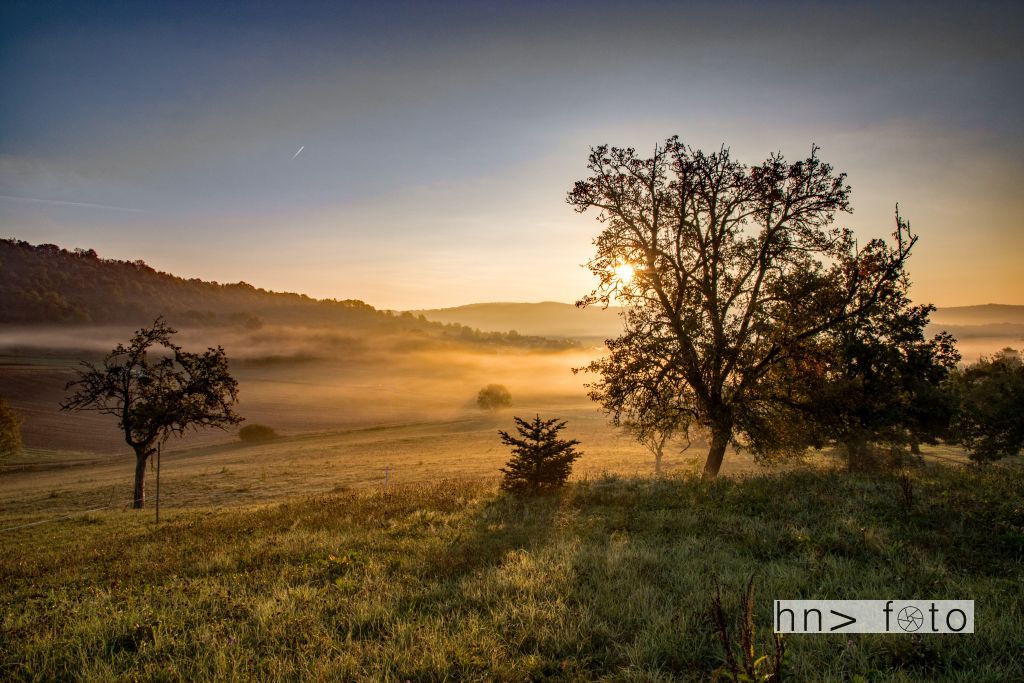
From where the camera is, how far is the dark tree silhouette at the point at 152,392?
2567 cm

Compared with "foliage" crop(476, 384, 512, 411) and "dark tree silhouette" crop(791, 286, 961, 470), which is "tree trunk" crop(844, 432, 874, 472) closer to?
"dark tree silhouette" crop(791, 286, 961, 470)

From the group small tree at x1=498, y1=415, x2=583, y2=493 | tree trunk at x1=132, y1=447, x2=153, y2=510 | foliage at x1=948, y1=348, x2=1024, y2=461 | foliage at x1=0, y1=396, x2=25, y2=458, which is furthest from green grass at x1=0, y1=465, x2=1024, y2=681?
foliage at x1=0, y1=396, x2=25, y2=458

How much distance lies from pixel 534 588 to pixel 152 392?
28917 mm

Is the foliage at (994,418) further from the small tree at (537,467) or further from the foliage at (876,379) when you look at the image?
the small tree at (537,467)

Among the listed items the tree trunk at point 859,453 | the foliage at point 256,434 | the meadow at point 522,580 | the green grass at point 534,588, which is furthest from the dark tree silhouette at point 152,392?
the foliage at point 256,434

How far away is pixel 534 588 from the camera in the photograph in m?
5.85

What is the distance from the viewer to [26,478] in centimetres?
4644

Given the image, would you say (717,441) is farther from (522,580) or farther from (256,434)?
(256,434)

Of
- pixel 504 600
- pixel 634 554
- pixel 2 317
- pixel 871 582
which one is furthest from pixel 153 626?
pixel 2 317

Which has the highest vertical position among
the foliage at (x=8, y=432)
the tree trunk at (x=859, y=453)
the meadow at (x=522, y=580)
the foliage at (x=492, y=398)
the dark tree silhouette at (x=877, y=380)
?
the dark tree silhouette at (x=877, y=380)

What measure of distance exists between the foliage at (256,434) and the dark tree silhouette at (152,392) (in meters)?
55.3

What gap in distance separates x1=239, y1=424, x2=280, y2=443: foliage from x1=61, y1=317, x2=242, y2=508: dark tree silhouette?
55260 mm

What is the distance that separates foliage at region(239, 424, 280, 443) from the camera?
78.8m

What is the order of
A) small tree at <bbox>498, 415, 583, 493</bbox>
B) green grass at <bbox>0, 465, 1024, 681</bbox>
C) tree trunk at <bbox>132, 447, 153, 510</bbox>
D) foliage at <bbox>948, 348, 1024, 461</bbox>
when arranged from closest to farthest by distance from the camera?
green grass at <bbox>0, 465, 1024, 681</bbox> → small tree at <bbox>498, 415, 583, 493</bbox> → tree trunk at <bbox>132, 447, 153, 510</bbox> → foliage at <bbox>948, 348, 1024, 461</bbox>
